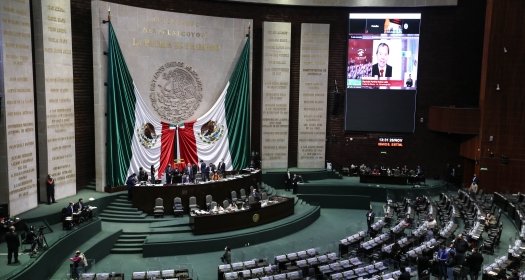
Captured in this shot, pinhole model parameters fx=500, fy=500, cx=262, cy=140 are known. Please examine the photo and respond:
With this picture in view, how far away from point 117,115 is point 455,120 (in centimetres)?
1911

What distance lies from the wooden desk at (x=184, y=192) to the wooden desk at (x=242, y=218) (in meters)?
2.03

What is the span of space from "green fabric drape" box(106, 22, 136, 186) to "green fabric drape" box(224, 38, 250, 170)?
6278 millimetres

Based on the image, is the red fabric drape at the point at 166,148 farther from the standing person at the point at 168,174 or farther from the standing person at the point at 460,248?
the standing person at the point at 460,248

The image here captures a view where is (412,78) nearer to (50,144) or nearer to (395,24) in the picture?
(395,24)

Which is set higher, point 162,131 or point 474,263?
point 162,131

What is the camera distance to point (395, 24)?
3075cm

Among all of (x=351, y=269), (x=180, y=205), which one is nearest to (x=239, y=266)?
(x=351, y=269)

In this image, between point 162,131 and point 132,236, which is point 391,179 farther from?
point 132,236

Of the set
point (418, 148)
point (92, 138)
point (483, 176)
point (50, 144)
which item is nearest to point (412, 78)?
point (418, 148)

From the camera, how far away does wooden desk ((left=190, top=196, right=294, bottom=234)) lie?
20578mm

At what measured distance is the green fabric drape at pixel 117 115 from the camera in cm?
2334

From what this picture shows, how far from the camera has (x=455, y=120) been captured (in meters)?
29.4

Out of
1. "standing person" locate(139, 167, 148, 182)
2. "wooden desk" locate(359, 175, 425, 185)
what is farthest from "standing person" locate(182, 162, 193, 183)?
"wooden desk" locate(359, 175, 425, 185)

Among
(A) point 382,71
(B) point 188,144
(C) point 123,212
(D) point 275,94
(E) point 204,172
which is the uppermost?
(A) point 382,71
